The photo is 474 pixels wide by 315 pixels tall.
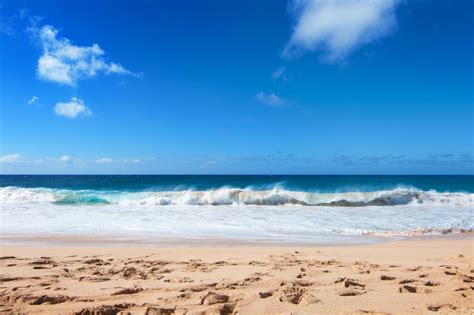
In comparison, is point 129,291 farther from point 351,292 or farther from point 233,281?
point 351,292

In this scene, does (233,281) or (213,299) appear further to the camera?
(233,281)

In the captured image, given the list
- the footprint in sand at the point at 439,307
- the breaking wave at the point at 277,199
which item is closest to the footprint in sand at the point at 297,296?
the footprint in sand at the point at 439,307

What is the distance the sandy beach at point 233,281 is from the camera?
3.65 m

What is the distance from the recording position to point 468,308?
357 centimetres

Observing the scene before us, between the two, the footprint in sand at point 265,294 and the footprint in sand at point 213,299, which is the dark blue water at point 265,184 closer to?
the footprint in sand at point 265,294

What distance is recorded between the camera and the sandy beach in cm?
365

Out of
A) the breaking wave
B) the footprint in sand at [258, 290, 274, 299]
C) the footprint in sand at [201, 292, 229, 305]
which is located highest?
the footprint in sand at [201, 292, 229, 305]

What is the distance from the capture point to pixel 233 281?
15.4ft

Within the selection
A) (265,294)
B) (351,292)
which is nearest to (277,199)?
(351,292)

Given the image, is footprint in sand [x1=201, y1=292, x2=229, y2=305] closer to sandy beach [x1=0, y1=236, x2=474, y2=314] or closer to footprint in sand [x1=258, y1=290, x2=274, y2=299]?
sandy beach [x1=0, y1=236, x2=474, y2=314]

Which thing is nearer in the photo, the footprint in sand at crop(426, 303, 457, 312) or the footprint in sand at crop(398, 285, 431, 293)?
the footprint in sand at crop(426, 303, 457, 312)

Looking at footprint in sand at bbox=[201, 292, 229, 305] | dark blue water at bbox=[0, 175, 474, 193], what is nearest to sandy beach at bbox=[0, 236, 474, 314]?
footprint in sand at bbox=[201, 292, 229, 305]

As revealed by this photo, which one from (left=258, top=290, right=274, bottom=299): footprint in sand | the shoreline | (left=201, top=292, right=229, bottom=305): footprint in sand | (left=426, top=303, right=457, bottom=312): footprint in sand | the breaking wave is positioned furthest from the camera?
the breaking wave

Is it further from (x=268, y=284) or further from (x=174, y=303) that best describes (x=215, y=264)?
(x=174, y=303)
